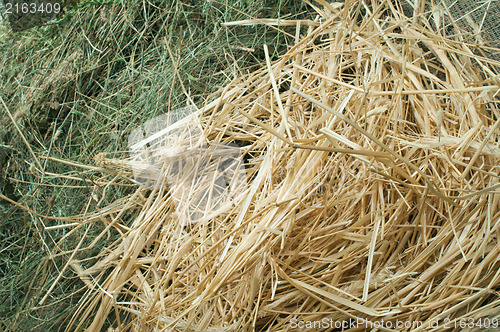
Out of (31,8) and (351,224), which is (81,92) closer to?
(31,8)

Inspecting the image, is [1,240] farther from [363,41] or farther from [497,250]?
[497,250]

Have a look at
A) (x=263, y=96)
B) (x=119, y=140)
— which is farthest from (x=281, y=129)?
(x=119, y=140)

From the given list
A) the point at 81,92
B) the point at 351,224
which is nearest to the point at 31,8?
the point at 81,92

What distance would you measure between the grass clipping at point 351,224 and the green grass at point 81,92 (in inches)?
6.7

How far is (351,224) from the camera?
842mm

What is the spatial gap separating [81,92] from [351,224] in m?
0.97

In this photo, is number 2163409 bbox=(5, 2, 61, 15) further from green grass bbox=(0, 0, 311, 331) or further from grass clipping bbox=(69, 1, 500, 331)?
grass clipping bbox=(69, 1, 500, 331)

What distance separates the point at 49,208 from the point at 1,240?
0.19 meters

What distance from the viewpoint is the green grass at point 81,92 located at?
104 centimetres

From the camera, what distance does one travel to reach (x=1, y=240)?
1.12 m

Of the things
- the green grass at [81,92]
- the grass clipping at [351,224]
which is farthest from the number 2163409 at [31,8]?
the grass clipping at [351,224]

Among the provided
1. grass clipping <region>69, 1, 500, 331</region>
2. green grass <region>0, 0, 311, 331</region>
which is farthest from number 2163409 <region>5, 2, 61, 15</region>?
grass clipping <region>69, 1, 500, 331</region>

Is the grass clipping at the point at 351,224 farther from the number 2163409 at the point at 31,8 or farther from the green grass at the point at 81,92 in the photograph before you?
the number 2163409 at the point at 31,8

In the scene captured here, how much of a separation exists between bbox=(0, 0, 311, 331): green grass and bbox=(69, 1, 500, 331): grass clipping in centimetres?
17
